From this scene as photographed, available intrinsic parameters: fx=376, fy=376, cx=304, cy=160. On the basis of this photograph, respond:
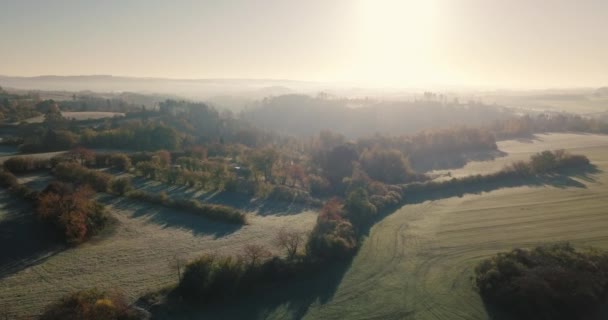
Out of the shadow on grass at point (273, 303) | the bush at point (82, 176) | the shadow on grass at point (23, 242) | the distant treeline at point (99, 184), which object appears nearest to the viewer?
the shadow on grass at point (273, 303)

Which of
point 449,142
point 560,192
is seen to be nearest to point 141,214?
point 560,192

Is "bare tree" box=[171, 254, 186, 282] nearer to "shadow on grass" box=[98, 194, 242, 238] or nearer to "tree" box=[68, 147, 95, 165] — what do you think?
"shadow on grass" box=[98, 194, 242, 238]

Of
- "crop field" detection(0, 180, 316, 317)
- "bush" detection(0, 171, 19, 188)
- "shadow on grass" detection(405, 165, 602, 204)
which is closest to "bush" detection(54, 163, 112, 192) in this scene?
"crop field" detection(0, 180, 316, 317)

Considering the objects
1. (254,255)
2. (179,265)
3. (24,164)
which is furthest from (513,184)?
A: (24,164)

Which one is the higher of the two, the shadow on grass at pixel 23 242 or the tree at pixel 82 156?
the tree at pixel 82 156

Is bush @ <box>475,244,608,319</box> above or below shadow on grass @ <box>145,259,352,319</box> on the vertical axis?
above

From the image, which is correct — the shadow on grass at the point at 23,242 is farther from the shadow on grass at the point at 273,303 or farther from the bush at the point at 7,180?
the shadow on grass at the point at 273,303

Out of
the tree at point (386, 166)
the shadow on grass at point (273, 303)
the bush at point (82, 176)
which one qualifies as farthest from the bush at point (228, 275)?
the tree at point (386, 166)
